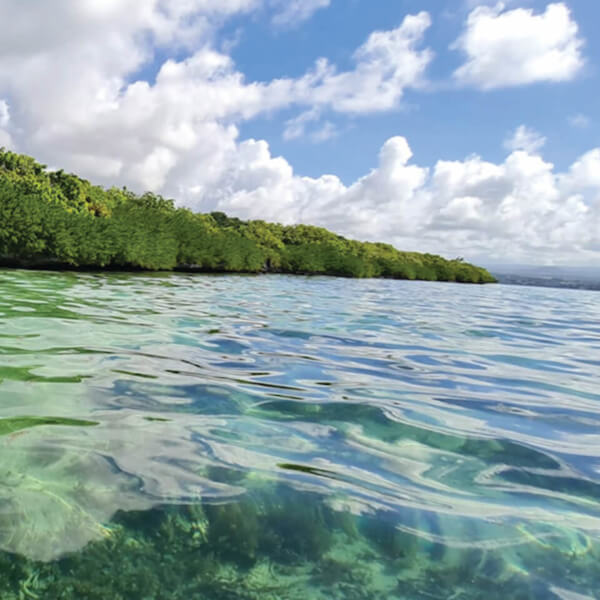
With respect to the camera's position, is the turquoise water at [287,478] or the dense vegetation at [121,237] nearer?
the turquoise water at [287,478]

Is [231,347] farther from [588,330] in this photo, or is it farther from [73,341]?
[588,330]

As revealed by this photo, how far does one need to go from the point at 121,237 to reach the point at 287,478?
22295mm

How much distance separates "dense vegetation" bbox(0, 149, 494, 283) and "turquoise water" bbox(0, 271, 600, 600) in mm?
16738

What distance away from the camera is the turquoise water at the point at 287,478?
144 centimetres

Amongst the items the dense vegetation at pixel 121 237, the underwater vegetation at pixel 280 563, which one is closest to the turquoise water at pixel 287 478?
the underwater vegetation at pixel 280 563

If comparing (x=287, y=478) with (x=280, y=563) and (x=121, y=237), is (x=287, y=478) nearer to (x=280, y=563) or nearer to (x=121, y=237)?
(x=280, y=563)

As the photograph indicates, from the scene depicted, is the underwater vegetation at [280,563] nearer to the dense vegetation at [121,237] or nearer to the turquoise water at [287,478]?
the turquoise water at [287,478]

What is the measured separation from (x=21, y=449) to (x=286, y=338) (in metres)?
3.75

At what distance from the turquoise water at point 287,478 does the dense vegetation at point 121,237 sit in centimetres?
1674

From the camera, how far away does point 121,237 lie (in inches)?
885

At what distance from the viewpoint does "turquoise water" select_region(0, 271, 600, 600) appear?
1441 millimetres

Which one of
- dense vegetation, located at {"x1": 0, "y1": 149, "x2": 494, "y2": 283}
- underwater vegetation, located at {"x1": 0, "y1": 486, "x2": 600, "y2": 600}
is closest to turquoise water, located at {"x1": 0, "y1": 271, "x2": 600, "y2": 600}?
underwater vegetation, located at {"x1": 0, "y1": 486, "x2": 600, "y2": 600}

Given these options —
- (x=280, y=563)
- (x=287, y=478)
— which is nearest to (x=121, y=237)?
(x=287, y=478)

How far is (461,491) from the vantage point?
6.54ft
